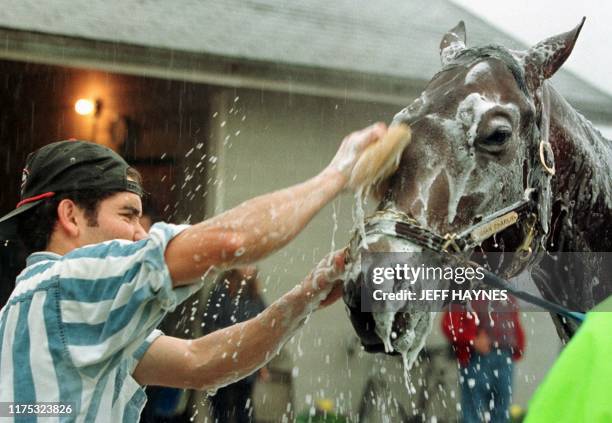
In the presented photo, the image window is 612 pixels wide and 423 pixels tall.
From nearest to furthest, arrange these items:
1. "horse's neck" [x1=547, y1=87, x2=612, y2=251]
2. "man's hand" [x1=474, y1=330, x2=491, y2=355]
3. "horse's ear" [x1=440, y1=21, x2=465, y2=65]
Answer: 1. "horse's neck" [x1=547, y1=87, x2=612, y2=251]
2. "horse's ear" [x1=440, y1=21, x2=465, y2=65]
3. "man's hand" [x1=474, y1=330, x2=491, y2=355]

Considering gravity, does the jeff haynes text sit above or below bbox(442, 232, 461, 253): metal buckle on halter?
below

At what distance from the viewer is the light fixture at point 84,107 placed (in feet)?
17.7

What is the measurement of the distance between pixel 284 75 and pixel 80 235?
332cm

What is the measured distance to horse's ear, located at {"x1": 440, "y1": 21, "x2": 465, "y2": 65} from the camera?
2678mm

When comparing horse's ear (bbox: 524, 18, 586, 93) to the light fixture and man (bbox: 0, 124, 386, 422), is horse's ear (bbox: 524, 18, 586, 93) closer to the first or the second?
man (bbox: 0, 124, 386, 422)

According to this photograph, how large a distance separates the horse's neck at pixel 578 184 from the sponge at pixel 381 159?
596mm

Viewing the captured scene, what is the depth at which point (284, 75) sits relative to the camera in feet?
17.7

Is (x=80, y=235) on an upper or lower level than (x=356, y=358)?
upper

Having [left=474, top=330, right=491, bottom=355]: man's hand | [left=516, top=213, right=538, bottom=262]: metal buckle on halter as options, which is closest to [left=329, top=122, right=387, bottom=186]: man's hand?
[left=516, top=213, right=538, bottom=262]: metal buckle on halter

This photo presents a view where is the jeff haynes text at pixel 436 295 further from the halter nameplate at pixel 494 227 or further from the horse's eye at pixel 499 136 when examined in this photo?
the horse's eye at pixel 499 136

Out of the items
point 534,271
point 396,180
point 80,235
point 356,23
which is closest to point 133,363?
point 80,235

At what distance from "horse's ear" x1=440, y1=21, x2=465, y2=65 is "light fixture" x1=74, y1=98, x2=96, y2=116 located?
3094 mm

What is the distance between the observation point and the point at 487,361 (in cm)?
430

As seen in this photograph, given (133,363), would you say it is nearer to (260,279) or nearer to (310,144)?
(260,279)
